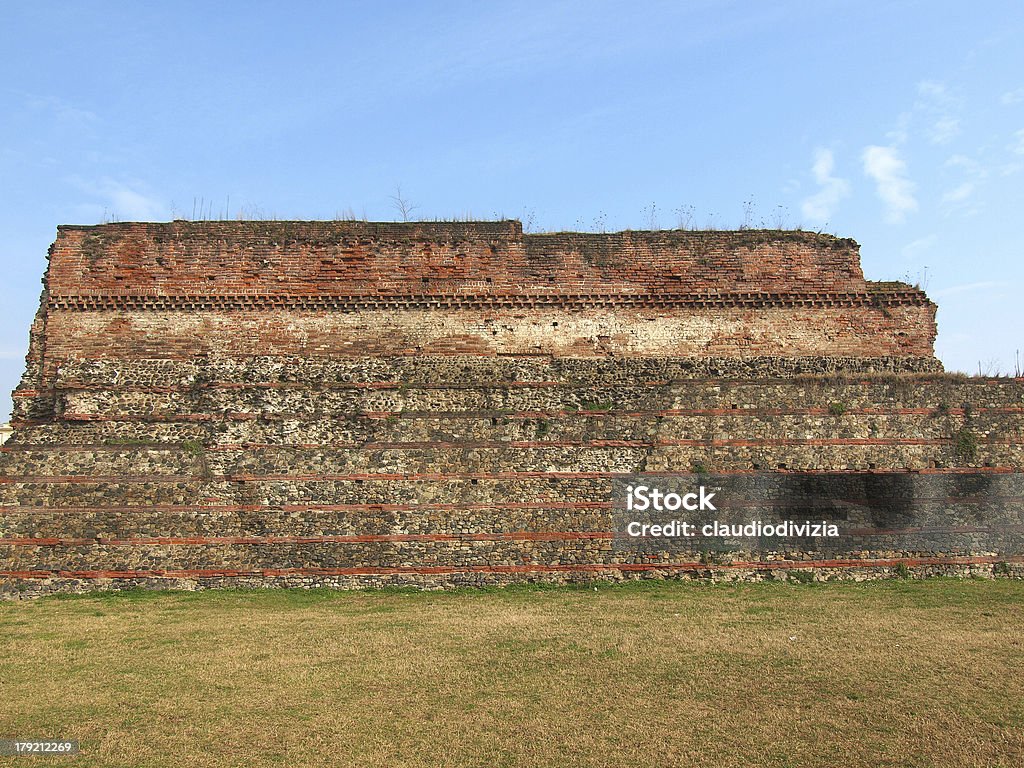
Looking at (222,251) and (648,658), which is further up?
(222,251)

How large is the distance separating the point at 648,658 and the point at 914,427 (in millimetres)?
6776

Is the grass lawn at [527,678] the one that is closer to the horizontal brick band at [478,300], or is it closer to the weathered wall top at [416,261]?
the horizontal brick band at [478,300]

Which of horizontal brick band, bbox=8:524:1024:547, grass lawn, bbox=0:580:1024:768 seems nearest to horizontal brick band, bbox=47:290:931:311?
horizontal brick band, bbox=8:524:1024:547

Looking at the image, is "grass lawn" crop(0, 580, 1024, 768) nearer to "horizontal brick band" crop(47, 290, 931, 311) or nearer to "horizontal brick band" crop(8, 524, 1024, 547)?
"horizontal brick band" crop(8, 524, 1024, 547)

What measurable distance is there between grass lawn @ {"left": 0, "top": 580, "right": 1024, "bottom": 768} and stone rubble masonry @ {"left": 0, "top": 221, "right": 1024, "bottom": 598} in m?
0.87

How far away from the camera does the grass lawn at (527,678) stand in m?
5.25

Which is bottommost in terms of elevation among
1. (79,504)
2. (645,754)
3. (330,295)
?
(645,754)

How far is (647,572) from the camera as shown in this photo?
10727mm

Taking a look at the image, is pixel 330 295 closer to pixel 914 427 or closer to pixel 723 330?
pixel 723 330

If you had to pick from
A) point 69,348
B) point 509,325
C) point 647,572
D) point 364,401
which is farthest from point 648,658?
point 69,348

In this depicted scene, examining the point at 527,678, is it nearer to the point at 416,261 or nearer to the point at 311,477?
the point at 311,477

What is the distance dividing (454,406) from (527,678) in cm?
552

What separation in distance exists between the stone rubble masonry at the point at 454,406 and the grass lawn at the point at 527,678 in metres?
0.87

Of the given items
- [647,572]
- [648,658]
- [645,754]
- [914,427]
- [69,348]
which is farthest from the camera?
[69,348]
